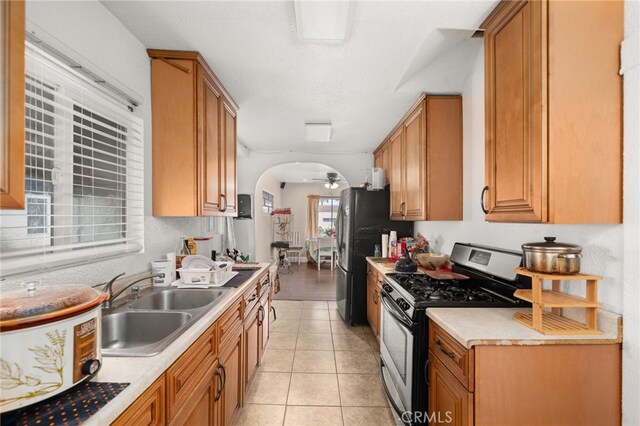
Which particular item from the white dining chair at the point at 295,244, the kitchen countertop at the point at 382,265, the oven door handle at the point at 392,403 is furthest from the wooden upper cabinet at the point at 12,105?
the white dining chair at the point at 295,244

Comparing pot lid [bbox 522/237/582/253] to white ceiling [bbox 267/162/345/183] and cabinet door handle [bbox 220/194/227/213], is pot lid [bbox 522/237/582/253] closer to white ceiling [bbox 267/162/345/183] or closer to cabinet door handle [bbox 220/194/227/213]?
cabinet door handle [bbox 220/194/227/213]

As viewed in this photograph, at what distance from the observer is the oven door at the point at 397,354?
161cm

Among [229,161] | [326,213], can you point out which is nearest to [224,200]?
[229,161]

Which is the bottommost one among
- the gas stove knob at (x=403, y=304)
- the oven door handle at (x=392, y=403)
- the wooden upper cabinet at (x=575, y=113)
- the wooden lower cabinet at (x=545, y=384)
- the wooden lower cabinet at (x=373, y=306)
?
the oven door handle at (x=392, y=403)

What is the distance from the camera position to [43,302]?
0.68m

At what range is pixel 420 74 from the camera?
2.08m

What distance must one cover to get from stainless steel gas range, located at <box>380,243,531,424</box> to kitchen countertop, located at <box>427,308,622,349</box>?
21 centimetres

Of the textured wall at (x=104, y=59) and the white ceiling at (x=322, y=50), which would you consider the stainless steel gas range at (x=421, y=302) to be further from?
the textured wall at (x=104, y=59)

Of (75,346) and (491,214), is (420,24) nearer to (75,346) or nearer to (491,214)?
(491,214)

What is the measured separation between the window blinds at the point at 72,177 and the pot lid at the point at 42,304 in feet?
1.34

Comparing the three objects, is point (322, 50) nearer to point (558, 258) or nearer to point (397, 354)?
point (558, 258)

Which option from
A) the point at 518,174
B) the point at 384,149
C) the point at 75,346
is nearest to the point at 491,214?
the point at 518,174

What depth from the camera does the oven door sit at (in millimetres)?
1608

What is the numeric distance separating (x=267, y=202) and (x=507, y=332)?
256 inches
